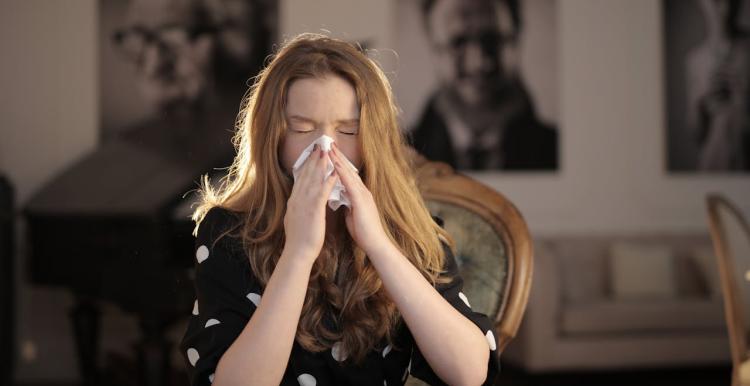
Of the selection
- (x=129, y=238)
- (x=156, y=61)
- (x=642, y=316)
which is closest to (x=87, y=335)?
(x=129, y=238)

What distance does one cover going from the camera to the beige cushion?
5.35 metres

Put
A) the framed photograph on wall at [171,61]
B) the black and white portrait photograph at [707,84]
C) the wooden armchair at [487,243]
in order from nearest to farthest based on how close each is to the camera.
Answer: the wooden armchair at [487,243] < the framed photograph on wall at [171,61] < the black and white portrait photograph at [707,84]

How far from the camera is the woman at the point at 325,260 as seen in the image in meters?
1.26

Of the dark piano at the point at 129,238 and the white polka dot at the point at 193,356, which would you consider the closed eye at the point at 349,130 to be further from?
the dark piano at the point at 129,238

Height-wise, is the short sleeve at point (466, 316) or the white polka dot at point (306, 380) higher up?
the short sleeve at point (466, 316)

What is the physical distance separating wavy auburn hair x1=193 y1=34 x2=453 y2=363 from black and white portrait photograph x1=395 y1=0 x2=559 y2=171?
13.4 feet

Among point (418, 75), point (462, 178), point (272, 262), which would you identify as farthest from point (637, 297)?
point (272, 262)

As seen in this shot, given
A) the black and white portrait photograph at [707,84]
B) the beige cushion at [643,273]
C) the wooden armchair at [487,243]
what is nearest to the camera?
the wooden armchair at [487,243]

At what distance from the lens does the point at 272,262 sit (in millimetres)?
1373

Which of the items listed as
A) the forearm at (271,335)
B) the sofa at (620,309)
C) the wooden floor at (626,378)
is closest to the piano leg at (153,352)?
the wooden floor at (626,378)

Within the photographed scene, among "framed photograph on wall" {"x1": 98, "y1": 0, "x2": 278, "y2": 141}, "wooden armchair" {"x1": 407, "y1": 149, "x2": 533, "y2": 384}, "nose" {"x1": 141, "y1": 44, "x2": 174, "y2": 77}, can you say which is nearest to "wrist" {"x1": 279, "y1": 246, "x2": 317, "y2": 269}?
"wooden armchair" {"x1": 407, "y1": 149, "x2": 533, "y2": 384}

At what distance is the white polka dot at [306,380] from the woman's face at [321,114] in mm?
304

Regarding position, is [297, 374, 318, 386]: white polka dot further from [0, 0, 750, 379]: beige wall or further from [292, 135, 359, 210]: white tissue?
[0, 0, 750, 379]: beige wall

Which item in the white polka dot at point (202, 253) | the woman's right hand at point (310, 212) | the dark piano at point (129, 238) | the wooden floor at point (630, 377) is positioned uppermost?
the woman's right hand at point (310, 212)
